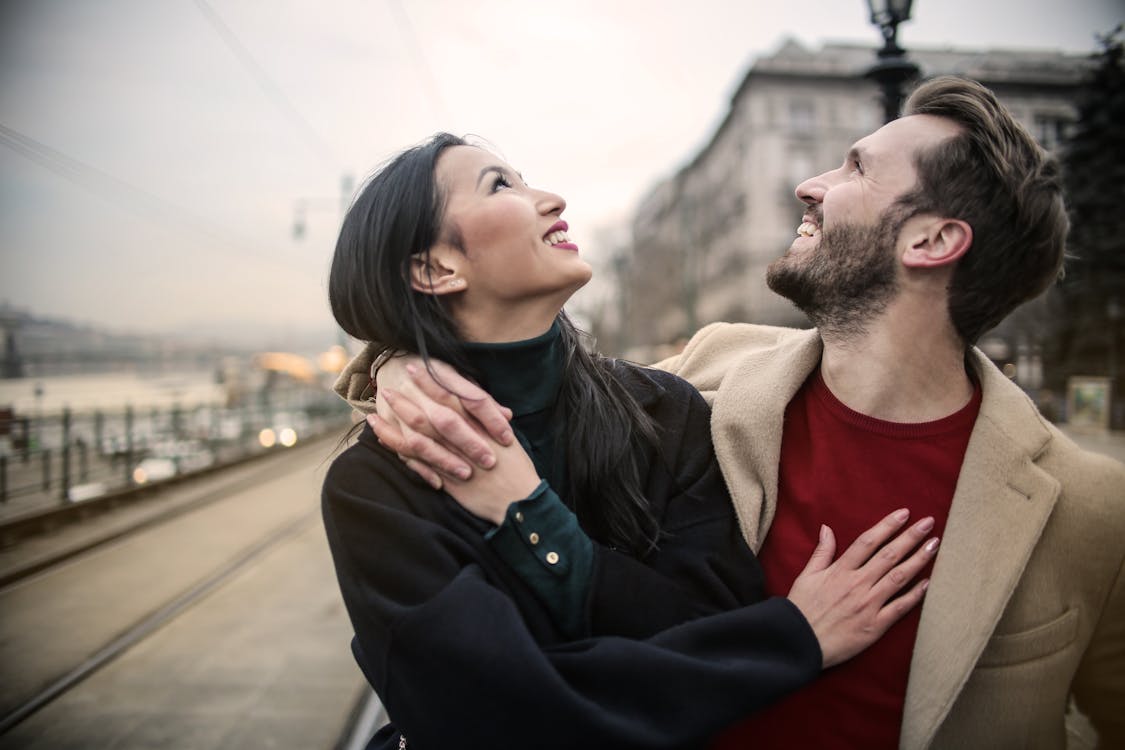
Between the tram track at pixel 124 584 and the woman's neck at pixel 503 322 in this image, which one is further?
the tram track at pixel 124 584

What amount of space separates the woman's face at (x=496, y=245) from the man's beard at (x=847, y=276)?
1.91 ft

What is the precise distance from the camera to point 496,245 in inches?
65.6

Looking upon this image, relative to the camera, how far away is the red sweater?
1.49m

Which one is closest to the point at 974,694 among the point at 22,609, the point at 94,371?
the point at 22,609

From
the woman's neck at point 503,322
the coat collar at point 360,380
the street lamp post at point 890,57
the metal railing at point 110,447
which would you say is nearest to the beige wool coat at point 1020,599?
the woman's neck at point 503,322


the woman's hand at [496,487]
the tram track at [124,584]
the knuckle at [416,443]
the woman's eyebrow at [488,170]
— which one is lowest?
the tram track at [124,584]

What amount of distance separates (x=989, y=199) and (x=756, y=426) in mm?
762

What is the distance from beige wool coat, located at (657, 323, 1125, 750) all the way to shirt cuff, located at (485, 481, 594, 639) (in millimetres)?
448

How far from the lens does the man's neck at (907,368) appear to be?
166 cm

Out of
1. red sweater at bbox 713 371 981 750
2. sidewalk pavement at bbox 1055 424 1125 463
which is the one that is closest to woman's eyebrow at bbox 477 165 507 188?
red sweater at bbox 713 371 981 750

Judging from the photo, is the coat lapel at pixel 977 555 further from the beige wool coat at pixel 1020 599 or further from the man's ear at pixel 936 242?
the man's ear at pixel 936 242

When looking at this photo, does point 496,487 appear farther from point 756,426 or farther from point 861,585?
point 861,585

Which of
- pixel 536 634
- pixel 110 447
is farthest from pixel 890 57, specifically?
pixel 110 447

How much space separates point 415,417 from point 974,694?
1.36 m
